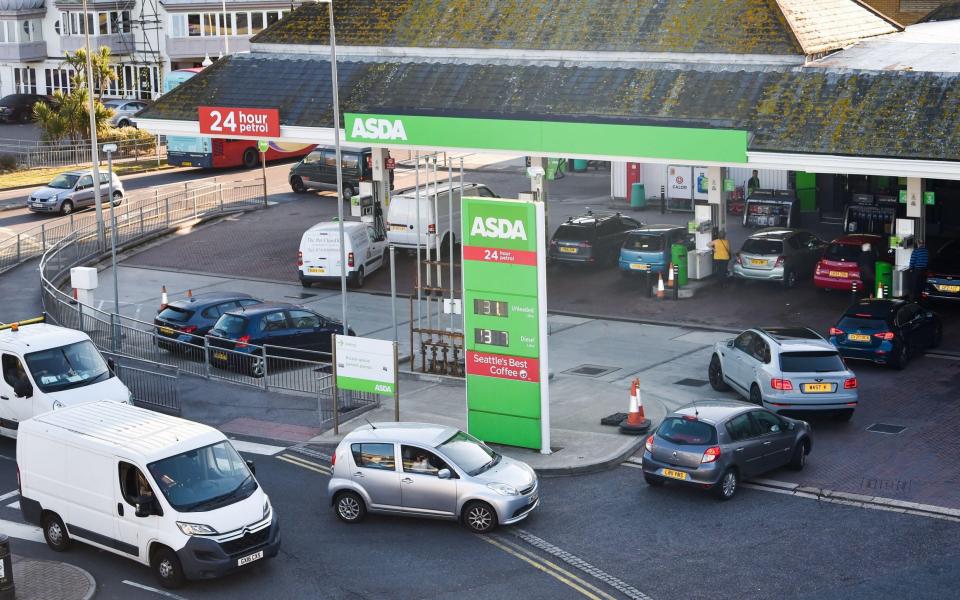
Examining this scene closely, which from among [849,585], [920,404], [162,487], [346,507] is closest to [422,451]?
[346,507]

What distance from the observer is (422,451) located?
20.4 m

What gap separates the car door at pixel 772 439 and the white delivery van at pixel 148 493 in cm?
803

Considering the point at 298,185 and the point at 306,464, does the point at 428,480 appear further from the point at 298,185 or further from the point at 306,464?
the point at 298,185

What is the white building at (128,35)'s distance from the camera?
7431cm

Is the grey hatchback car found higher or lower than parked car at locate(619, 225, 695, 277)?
lower

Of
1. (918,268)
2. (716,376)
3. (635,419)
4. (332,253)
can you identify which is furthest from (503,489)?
(332,253)

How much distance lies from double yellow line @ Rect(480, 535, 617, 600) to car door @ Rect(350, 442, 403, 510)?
1.54m

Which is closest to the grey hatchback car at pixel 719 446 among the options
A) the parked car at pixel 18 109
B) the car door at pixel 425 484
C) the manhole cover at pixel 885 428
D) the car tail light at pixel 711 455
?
the car tail light at pixel 711 455

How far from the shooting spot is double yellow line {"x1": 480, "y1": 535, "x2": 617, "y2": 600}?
18.0 m

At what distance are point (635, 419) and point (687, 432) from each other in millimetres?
3344

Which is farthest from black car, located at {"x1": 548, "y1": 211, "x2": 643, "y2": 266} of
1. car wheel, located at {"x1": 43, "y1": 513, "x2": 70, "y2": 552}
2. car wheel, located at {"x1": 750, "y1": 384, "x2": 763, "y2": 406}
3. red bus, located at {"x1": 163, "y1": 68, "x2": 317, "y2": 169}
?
car wheel, located at {"x1": 43, "y1": 513, "x2": 70, "y2": 552}

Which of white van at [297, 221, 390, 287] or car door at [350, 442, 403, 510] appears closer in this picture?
car door at [350, 442, 403, 510]

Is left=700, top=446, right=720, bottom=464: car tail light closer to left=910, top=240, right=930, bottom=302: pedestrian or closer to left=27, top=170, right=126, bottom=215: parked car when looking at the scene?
left=910, top=240, right=930, bottom=302: pedestrian

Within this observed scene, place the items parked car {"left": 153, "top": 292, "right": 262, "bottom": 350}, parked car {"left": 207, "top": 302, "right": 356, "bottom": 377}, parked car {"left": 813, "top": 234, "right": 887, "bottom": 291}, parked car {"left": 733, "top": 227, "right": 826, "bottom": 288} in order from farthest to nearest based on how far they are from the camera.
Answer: parked car {"left": 733, "top": 227, "right": 826, "bottom": 288} → parked car {"left": 813, "top": 234, "right": 887, "bottom": 291} → parked car {"left": 153, "top": 292, "right": 262, "bottom": 350} → parked car {"left": 207, "top": 302, "right": 356, "bottom": 377}
